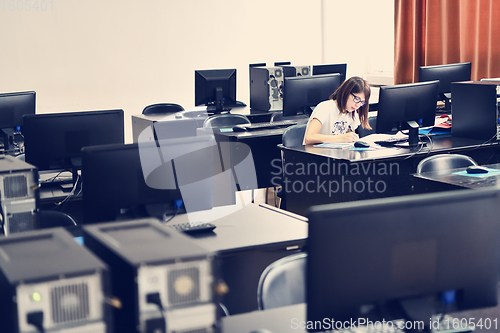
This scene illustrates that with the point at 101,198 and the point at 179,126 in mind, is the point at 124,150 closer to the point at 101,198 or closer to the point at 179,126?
the point at 101,198

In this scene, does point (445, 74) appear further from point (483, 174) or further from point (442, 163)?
point (483, 174)

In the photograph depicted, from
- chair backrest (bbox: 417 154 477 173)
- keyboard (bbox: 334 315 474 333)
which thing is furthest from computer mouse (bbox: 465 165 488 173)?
keyboard (bbox: 334 315 474 333)

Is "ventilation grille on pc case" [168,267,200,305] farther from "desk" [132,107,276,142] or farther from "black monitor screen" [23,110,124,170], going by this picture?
"desk" [132,107,276,142]

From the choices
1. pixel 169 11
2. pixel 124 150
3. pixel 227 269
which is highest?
pixel 169 11

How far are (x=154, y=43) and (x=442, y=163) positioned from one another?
4895 millimetres

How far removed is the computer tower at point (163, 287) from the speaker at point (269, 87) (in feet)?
17.0

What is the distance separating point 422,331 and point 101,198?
3.64ft

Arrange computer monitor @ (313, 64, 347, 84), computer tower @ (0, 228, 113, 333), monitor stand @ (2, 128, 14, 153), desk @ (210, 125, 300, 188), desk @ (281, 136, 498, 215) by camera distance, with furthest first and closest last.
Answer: computer monitor @ (313, 64, 347, 84)
desk @ (210, 125, 300, 188)
monitor stand @ (2, 128, 14, 153)
desk @ (281, 136, 498, 215)
computer tower @ (0, 228, 113, 333)

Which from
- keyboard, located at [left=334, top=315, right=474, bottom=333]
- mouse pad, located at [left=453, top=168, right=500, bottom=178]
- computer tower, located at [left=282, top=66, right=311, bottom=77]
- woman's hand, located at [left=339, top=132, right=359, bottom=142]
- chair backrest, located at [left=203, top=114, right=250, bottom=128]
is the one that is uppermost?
computer tower, located at [left=282, top=66, right=311, bottom=77]

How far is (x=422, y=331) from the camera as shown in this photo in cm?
141

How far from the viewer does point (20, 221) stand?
1935 millimetres

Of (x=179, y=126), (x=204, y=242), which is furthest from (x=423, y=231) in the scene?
(x=179, y=126)

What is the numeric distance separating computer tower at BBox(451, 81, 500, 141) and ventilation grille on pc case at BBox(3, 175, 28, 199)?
3130mm

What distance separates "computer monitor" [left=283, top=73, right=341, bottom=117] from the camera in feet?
16.3
